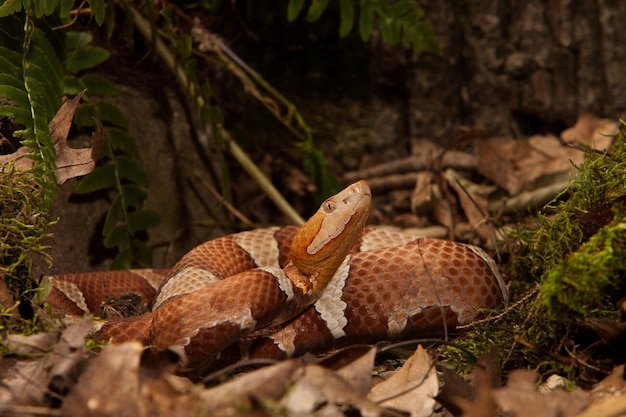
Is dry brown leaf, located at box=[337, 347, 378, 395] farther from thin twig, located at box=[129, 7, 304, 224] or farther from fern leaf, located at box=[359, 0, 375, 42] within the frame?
fern leaf, located at box=[359, 0, 375, 42]

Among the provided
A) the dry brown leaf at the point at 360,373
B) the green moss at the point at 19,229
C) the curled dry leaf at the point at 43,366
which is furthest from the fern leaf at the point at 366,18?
the curled dry leaf at the point at 43,366

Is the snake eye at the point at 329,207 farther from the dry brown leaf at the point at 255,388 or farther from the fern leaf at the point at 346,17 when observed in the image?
the fern leaf at the point at 346,17

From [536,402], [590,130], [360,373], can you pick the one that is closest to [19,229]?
[360,373]

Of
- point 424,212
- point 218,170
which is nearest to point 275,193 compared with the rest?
point 218,170

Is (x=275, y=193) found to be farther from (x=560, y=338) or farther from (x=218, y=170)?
(x=560, y=338)

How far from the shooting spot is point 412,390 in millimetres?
2184

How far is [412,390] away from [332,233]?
1.17m

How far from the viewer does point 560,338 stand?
2.43 metres

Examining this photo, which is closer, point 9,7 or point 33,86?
point 9,7

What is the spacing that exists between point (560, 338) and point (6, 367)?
5.71ft

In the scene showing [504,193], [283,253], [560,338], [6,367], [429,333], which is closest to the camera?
[6,367]

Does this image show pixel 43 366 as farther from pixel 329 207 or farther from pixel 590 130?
pixel 590 130

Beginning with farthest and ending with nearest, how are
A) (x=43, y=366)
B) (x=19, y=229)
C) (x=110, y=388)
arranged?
(x=19, y=229) < (x=43, y=366) < (x=110, y=388)

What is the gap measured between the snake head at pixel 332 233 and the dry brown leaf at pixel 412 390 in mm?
1021
